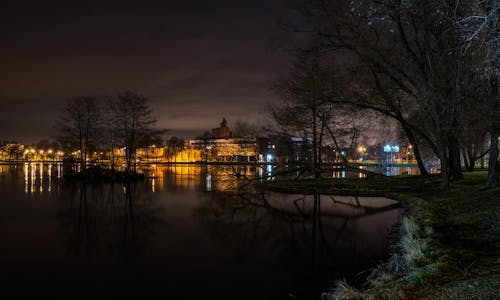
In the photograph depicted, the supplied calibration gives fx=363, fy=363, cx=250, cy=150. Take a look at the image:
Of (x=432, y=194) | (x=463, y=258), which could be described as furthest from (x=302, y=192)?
(x=463, y=258)

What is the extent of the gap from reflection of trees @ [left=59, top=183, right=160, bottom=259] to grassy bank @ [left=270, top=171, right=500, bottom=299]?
7.66m

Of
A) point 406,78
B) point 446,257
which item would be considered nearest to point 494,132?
point 406,78

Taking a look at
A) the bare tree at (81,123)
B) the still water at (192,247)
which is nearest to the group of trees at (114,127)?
the bare tree at (81,123)

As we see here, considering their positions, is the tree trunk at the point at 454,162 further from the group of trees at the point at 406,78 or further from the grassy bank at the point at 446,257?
the grassy bank at the point at 446,257

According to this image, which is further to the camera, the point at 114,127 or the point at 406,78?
the point at 114,127

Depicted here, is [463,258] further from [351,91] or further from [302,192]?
[302,192]

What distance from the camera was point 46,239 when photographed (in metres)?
13.4

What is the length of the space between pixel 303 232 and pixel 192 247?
14.9 feet

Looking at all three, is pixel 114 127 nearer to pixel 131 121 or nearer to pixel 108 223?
pixel 131 121

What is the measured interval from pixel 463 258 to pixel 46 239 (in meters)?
13.4

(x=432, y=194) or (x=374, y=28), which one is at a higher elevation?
(x=374, y=28)

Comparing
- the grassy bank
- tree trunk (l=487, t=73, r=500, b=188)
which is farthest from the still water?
tree trunk (l=487, t=73, r=500, b=188)

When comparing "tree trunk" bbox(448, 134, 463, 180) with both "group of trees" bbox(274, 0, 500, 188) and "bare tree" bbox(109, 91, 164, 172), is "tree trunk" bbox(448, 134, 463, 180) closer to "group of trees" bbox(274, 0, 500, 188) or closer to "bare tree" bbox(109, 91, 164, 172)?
"group of trees" bbox(274, 0, 500, 188)

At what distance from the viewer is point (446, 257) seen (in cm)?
738
